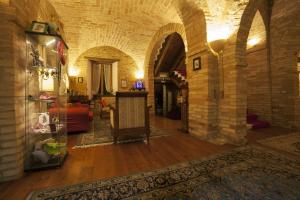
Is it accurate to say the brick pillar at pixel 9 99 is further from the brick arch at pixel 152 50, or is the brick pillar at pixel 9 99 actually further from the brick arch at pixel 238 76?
the brick arch at pixel 152 50

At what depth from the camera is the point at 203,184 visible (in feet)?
6.06

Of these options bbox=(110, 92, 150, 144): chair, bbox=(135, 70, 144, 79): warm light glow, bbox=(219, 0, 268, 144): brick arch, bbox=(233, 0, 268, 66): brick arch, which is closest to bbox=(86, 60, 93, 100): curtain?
bbox=(135, 70, 144, 79): warm light glow

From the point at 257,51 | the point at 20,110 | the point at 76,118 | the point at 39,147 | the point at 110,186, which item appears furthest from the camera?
the point at 257,51

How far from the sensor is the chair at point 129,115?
3.41 metres

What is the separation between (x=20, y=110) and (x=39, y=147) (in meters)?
0.70

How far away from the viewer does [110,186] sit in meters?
1.83

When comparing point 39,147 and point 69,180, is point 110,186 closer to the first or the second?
point 69,180

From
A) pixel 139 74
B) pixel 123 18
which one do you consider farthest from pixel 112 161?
pixel 139 74

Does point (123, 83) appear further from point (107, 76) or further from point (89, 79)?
point (89, 79)

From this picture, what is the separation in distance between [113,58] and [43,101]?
275 inches

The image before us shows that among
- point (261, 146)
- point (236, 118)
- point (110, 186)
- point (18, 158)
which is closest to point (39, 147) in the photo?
point (18, 158)

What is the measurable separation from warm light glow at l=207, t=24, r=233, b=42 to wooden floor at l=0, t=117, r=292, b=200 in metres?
2.42

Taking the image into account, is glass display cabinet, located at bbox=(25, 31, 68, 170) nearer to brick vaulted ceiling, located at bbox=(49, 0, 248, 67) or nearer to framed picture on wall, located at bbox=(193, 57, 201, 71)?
brick vaulted ceiling, located at bbox=(49, 0, 248, 67)

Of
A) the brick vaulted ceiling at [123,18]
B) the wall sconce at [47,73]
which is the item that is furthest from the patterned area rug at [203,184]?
the brick vaulted ceiling at [123,18]
